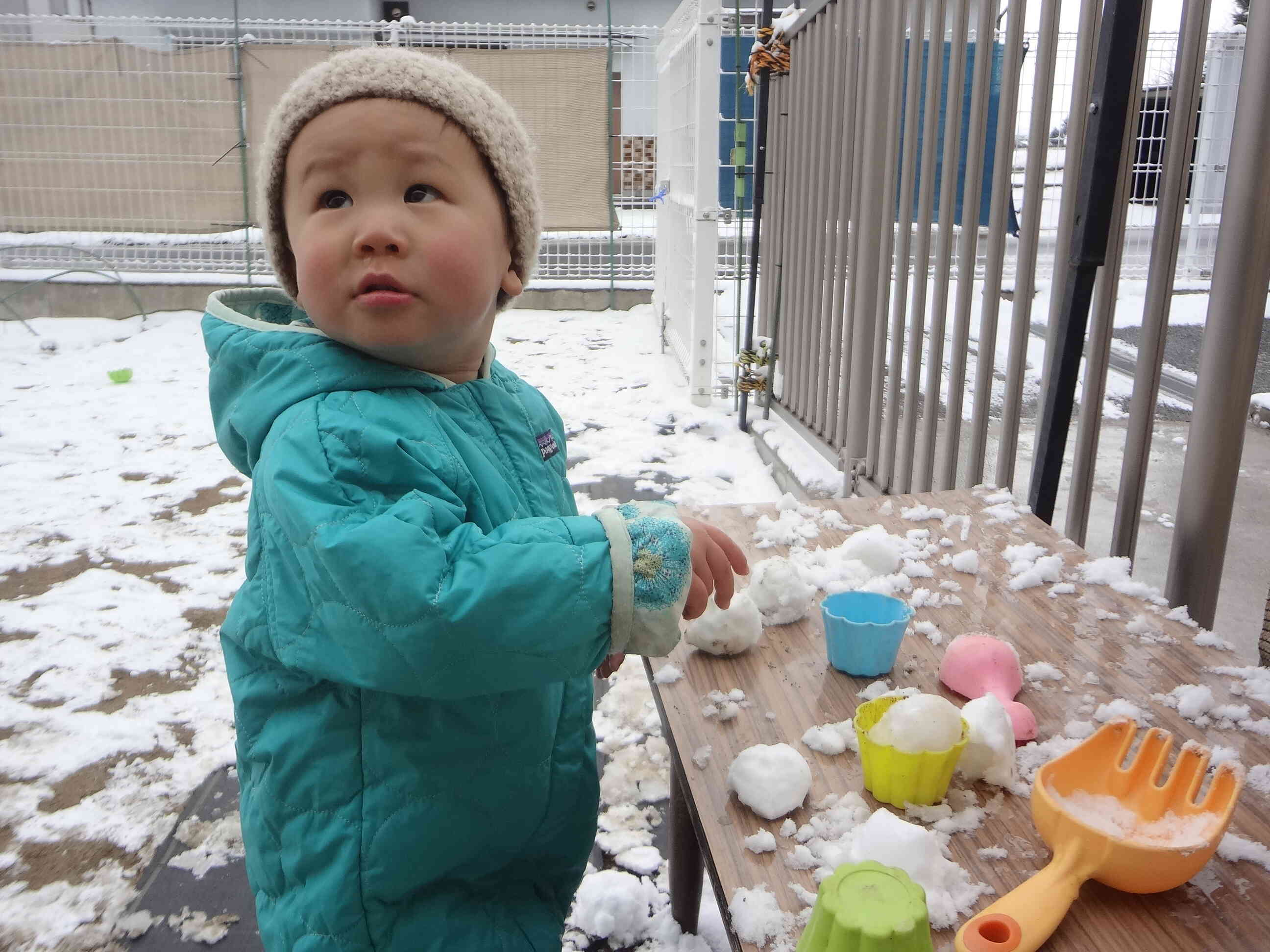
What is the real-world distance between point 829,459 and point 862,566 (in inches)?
82.1

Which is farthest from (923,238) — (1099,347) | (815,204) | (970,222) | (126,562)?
(126,562)

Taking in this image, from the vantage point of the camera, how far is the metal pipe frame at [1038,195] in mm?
1715

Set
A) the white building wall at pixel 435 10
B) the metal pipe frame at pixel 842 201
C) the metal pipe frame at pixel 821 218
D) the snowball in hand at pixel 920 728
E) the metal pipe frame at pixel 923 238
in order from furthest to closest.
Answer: the white building wall at pixel 435 10
the metal pipe frame at pixel 821 218
the metal pipe frame at pixel 842 201
the metal pipe frame at pixel 923 238
the snowball in hand at pixel 920 728

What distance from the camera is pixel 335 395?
0.91 m

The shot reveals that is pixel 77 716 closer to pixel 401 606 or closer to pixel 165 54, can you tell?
pixel 401 606

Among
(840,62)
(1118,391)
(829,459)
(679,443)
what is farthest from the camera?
(1118,391)

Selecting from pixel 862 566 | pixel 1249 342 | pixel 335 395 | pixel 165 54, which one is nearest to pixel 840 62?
pixel 1249 342

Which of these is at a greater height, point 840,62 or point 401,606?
point 840,62

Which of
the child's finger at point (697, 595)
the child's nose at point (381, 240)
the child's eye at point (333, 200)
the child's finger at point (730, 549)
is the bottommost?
the child's finger at point (697, 595)

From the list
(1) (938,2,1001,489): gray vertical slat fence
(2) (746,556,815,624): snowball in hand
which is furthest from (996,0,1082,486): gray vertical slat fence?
(2) (746,556,815,624): snowball in hand

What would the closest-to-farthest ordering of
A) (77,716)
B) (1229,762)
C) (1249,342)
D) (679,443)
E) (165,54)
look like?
(1229,762) < (1249,342) < (77,716) < (679,443) < (165,54)

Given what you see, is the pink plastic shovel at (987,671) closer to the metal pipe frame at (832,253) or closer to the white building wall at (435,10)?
the metal pipe frame at (832,253)

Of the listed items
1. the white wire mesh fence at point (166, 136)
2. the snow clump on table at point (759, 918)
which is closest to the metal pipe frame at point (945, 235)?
the snow clump on table at point (759, 918)

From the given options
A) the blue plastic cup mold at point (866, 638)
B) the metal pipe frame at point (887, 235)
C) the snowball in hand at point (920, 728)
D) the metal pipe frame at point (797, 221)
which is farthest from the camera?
the metal pipe frame at point (797, 221)
